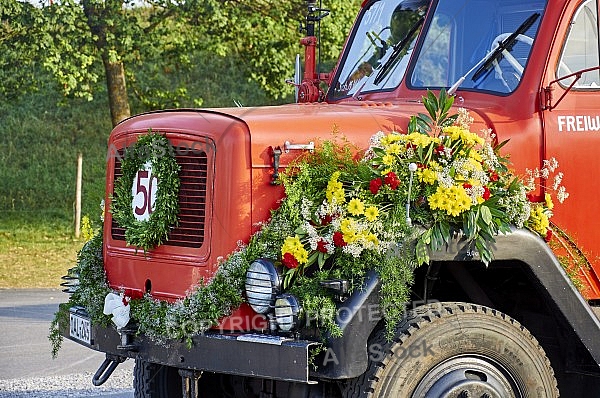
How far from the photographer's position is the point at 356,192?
5.12m

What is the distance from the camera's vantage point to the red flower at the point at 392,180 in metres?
5.07

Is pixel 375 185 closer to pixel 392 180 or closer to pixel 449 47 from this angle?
pixel 392 180

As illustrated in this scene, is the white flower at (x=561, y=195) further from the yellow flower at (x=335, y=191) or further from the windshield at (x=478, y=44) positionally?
the yellow flower at (x=335, y=191)

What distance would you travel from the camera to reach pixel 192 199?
5.38m

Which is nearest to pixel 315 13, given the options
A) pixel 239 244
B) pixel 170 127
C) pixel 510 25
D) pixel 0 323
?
pixel 510 25

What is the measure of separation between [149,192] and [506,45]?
81.5 inches

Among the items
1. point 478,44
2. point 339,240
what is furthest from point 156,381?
point 478,44

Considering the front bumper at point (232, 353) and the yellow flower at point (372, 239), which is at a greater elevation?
the yellow flower at point (372, 239)

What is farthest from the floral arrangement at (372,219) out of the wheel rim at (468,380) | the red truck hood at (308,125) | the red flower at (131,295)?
the wheel rim at (468,380)

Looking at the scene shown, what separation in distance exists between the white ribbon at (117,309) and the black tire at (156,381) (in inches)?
27.9

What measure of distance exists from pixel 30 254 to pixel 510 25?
13.7 meters

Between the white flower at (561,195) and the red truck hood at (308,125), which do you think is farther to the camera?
the white flower at (561,195)

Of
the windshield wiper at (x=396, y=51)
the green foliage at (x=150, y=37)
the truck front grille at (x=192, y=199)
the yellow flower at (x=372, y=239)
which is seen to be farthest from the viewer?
the green foliage at (x=150, y=37)

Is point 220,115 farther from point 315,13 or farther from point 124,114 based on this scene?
point 124,114
